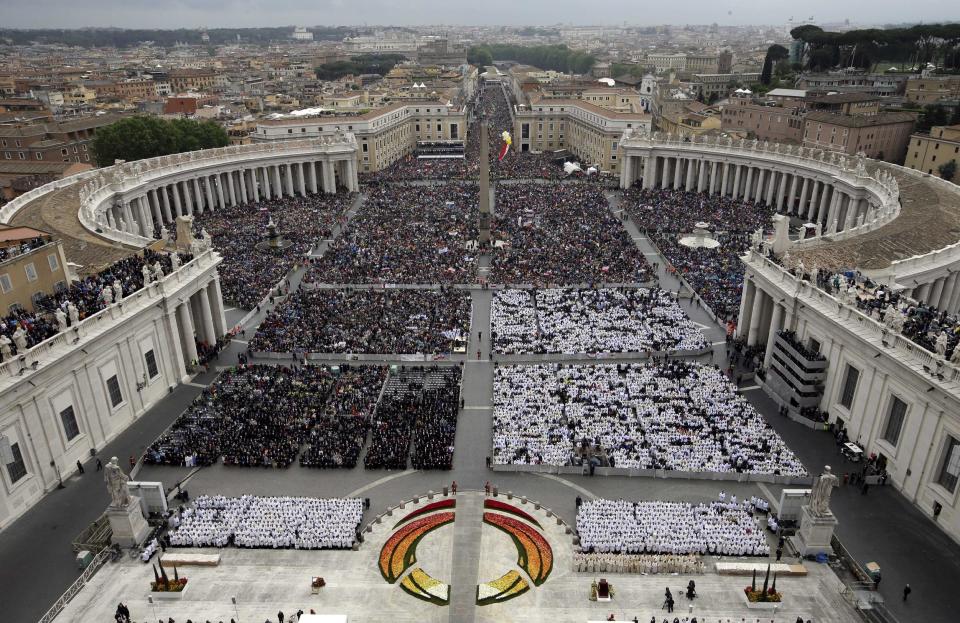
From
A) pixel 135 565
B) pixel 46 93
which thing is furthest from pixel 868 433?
pixel 46 93

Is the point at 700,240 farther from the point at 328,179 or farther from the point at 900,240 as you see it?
the point at 328,179

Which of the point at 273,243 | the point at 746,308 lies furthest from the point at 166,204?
the point at 746,308

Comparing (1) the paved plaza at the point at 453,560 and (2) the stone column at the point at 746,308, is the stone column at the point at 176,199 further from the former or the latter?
(2) the stone column at the point at 746,308

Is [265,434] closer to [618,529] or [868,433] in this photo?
[618,529]

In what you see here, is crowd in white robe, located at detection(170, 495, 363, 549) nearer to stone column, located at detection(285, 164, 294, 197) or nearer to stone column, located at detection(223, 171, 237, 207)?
stone column, located at detection(223, 171, 237, 207)

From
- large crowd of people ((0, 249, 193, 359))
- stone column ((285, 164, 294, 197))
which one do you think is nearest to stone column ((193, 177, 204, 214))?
stone column ((285, 164, 294, 197))

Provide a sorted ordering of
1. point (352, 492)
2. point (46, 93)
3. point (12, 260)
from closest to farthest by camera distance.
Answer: point (352, 492) < point (12, 260) < point (46, 93)
